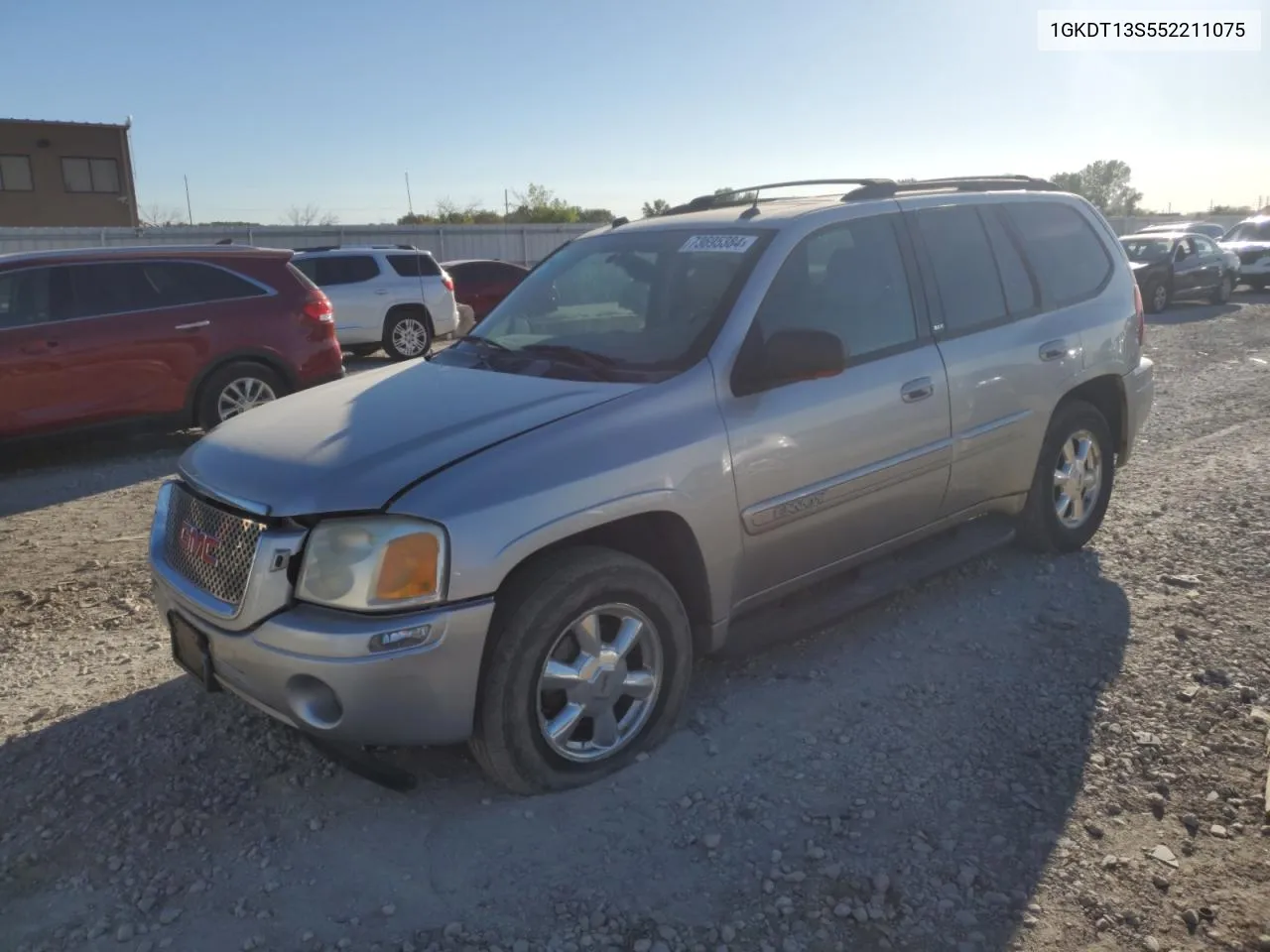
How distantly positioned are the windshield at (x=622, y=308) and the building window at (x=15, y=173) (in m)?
40.7

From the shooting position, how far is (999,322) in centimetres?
484

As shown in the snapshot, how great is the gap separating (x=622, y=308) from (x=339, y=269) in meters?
12.4

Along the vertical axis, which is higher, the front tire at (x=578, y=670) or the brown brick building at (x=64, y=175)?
the brown brick building at (x=64, y=175)

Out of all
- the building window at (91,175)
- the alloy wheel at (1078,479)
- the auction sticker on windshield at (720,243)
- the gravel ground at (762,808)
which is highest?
the building window at (91,175)

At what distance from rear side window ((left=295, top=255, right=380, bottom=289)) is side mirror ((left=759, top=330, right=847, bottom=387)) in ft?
42.2

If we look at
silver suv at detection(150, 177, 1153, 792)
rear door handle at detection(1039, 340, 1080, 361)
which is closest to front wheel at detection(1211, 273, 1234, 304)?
silver suv at detection(150, 177, 1153, 792)

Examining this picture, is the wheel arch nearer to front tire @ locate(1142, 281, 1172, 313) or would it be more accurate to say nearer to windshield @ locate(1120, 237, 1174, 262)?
front tire @ locate(1142, 281, 1172, 313)

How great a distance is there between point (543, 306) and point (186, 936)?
2.78 m

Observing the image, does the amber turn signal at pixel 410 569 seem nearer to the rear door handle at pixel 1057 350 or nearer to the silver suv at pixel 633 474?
the silver suv at pixel 633 474

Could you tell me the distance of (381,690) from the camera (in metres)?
3.00

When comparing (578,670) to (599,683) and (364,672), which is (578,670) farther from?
(364,672)

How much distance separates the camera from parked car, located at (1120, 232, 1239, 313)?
2053cm

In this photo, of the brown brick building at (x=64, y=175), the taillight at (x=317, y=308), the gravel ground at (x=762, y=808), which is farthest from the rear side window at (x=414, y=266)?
the brown brick building at (x=64, y=175)

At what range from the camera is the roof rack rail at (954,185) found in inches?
180
